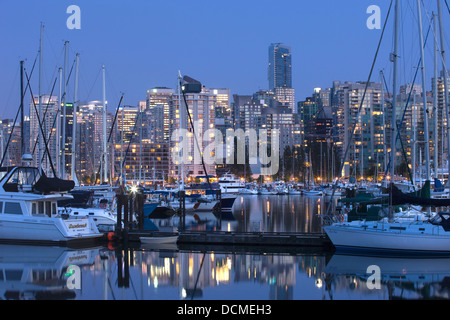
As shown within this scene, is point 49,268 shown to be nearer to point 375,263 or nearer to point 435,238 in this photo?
point 375,263

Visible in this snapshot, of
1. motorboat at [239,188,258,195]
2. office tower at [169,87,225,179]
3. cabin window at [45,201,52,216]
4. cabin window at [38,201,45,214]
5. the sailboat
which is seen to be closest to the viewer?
the sailboat

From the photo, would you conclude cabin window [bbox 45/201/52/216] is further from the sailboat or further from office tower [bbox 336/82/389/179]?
office tower [bbox 336/82/389/179]

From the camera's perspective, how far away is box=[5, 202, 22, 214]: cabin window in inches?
1169

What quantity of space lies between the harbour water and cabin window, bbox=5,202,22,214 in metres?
1.71

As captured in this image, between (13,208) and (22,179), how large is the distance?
6.91 ft

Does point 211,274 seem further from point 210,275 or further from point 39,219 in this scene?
point 39,219

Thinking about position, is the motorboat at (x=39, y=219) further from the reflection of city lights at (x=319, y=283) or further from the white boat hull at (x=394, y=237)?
the reflection of city lights at (x=319, y=283)

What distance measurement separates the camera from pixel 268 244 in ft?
95.3

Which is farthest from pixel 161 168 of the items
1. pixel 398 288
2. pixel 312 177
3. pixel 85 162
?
pixel 398 288

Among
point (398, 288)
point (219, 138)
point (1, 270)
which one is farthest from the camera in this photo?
point (219, 138)

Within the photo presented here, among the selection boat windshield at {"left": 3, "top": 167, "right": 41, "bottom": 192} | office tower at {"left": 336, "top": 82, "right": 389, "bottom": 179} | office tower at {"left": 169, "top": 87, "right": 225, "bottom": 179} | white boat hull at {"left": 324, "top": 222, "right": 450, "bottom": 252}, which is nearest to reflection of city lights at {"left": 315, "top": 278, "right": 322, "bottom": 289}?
white boat hull at {"left": 324, "top": 222, "right": 450, "bottom": 252}

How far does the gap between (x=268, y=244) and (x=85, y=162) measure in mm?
122591

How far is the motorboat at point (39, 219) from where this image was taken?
1160 inches
